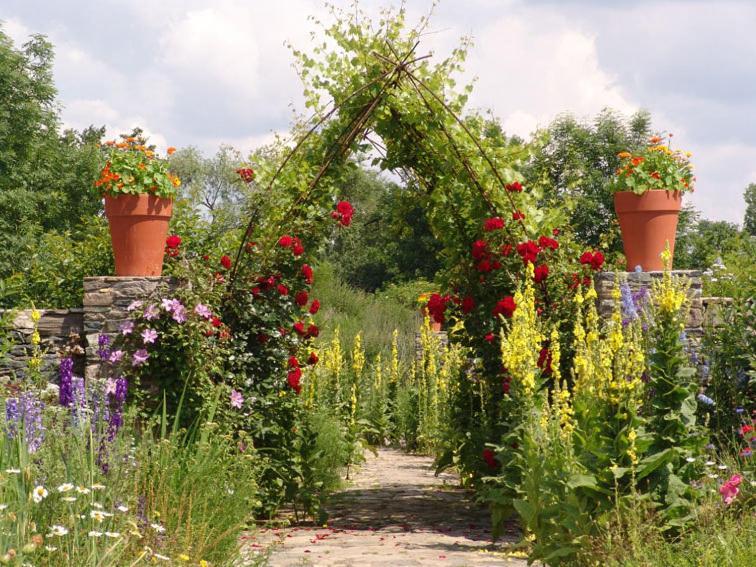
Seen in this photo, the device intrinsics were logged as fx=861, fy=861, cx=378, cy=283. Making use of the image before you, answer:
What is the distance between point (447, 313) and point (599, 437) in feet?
9.10

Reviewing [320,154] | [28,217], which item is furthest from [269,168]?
[28,217]

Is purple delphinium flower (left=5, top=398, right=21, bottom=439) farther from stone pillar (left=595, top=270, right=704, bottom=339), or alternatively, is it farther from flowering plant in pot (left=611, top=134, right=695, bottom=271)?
flowering plant in pot (left=611, top=134, right=695, bottom=271)

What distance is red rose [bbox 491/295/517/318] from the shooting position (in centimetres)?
586

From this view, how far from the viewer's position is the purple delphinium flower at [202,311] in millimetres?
5773

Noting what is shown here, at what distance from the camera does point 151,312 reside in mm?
5793

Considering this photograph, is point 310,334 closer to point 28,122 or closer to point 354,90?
point 354,90

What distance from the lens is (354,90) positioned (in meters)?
6.32

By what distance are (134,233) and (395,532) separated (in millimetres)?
2835

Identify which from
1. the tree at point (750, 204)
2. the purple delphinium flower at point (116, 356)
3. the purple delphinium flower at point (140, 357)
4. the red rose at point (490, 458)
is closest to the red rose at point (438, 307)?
the red rose at point (490, 458)

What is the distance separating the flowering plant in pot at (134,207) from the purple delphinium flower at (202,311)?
75 cm

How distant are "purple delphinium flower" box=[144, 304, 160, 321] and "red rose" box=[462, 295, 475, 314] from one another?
2.19 metres

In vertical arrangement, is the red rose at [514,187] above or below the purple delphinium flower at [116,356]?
above

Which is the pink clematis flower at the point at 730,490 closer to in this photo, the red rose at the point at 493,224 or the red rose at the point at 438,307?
the red rose at the point at 493,224

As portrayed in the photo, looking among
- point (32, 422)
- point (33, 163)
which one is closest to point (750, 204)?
point (33, 163)
